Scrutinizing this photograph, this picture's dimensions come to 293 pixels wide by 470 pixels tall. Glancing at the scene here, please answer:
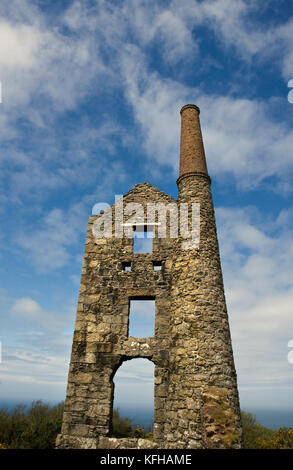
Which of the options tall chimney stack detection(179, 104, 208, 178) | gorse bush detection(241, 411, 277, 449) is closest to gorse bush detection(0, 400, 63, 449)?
gorse bush detection(241, 411, 277, 449)

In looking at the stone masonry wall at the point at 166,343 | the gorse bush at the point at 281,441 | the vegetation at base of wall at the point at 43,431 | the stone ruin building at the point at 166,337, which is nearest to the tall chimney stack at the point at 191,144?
the stone ruin building at the point at 166,337

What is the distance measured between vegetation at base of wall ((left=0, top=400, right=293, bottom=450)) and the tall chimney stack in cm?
955

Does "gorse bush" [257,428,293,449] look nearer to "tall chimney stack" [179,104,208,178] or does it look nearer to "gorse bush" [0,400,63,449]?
"gorse bush" [0,400,63,449]

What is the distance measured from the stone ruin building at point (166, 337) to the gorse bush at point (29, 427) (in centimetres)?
306

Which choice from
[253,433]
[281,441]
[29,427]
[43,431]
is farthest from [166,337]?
[253,433]

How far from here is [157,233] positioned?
1077cm

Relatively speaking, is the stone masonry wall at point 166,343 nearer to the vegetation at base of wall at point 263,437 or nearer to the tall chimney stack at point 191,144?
the tall chimney stack at point 191,144

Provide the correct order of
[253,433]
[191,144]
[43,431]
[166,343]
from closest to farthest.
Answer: [166,343], [43,431], [191,144], [253,433]

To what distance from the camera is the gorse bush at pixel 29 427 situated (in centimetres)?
1026

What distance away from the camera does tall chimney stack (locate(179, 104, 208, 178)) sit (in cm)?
1115

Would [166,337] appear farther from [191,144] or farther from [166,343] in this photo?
[191,144]

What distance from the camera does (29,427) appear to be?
11.2m

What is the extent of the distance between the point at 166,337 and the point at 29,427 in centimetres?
709
